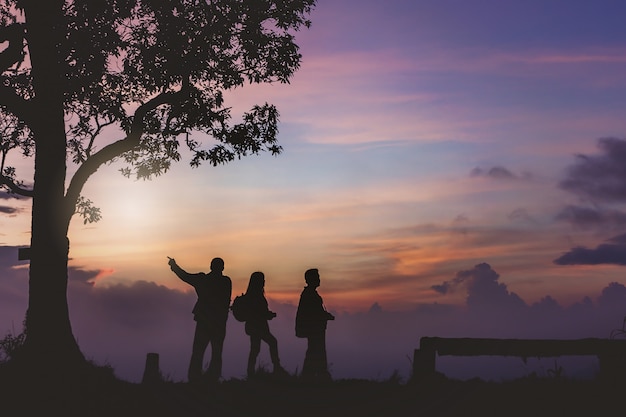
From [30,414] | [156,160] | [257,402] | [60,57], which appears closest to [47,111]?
[60,57]

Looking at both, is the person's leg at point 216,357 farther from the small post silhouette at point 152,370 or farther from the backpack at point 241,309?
the small post silhouette at point 152,370

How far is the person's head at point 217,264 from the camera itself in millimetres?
18656

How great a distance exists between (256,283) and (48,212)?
671 centimetres

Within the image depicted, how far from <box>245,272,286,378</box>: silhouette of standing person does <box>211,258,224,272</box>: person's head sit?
1.08 m

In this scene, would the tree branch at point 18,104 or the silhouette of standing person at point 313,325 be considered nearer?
the silhouette of standing person at point 313,325

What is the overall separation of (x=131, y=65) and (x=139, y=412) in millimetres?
12028

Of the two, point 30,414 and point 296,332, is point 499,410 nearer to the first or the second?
point 296,332

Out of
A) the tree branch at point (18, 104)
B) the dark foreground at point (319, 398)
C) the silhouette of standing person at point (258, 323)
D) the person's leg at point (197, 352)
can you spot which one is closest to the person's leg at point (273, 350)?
the silhouette of standing person at point (258, 323)

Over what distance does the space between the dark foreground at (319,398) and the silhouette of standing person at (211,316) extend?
577mm

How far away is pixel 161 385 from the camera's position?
59.2ft

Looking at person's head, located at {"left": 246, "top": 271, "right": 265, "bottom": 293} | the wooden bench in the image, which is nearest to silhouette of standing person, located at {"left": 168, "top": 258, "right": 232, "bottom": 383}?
person's head, located at {"left": 246, "top": 271, "right": 265, "bottom": 293}

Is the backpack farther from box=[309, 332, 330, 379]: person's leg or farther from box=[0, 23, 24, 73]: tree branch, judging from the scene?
box=[0, 23, 24, 73]: tree branch

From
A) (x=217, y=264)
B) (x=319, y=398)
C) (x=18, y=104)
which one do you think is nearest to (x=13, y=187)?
(x=18, y=104)

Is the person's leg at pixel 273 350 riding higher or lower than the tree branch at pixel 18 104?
lower
